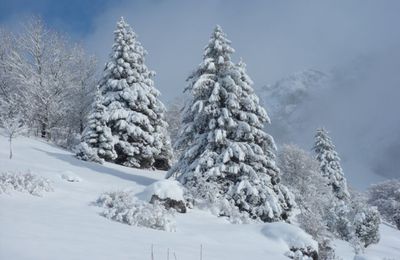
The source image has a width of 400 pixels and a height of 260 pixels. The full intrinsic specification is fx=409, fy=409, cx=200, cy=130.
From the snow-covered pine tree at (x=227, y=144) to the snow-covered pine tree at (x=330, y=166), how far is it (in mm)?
29011

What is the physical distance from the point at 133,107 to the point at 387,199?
5575 centimetres

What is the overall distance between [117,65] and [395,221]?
53694 mm

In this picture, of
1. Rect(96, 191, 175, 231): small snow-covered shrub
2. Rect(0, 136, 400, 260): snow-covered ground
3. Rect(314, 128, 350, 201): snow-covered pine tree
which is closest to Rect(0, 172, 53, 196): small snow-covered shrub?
Rect(0, 136, 400, 260): snow-covered ground

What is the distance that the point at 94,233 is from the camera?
8.37m

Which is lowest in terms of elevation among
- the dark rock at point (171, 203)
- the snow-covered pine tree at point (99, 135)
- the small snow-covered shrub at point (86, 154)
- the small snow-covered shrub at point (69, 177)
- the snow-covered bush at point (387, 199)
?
the dark rock at point (171, 203)

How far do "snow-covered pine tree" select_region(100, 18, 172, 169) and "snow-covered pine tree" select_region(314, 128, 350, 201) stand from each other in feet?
77.8

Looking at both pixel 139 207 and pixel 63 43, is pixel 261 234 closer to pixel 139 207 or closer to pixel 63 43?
pixel 139 207

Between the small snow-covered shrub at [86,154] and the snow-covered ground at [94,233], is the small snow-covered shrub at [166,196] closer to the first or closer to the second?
the snow-covered ground at [94,233]

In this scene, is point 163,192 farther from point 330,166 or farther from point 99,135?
point 330,166

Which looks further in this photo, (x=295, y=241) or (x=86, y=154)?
(x=86, y=154)

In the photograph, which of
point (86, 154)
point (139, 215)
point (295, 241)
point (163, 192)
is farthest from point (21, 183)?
point (86, 154)

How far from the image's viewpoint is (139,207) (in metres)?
11.2

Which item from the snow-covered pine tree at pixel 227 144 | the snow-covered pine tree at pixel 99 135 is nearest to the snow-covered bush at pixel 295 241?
the snow-covered pine tree at pixel 227 144

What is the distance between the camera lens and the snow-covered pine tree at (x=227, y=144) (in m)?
18.0
